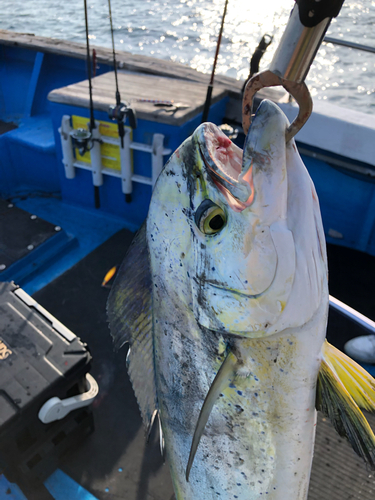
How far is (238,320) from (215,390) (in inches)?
8.1

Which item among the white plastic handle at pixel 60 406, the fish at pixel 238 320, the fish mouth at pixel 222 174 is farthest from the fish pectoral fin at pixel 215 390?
the white plastic handle at pixel 60 406

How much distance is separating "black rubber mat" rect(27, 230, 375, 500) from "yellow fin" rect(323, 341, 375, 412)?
1196 mm

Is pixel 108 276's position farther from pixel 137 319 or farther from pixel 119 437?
pixel 137 319

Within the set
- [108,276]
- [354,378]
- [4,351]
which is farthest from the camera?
[108,276]

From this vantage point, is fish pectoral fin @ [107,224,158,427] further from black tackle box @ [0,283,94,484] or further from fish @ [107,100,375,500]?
black tackle box @ [0,283,94,484]

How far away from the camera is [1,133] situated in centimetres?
488

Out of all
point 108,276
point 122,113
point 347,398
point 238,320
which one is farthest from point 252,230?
point 108,276

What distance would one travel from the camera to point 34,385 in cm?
190

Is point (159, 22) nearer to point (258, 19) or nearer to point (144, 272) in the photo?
point (258, 19)

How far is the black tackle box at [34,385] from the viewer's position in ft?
6.07

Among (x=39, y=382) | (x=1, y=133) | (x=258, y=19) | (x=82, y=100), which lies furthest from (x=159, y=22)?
(x=39, y=382)

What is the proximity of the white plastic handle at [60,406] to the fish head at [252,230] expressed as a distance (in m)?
1.23

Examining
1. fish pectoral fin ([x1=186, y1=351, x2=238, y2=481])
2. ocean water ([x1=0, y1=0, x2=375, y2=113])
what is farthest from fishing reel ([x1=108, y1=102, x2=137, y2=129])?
ocean water ([x1=0, y1=0, x2=375, y2=113])

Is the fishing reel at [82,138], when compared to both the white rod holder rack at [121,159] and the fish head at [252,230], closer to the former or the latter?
the white rod holder rack at [121,159]
